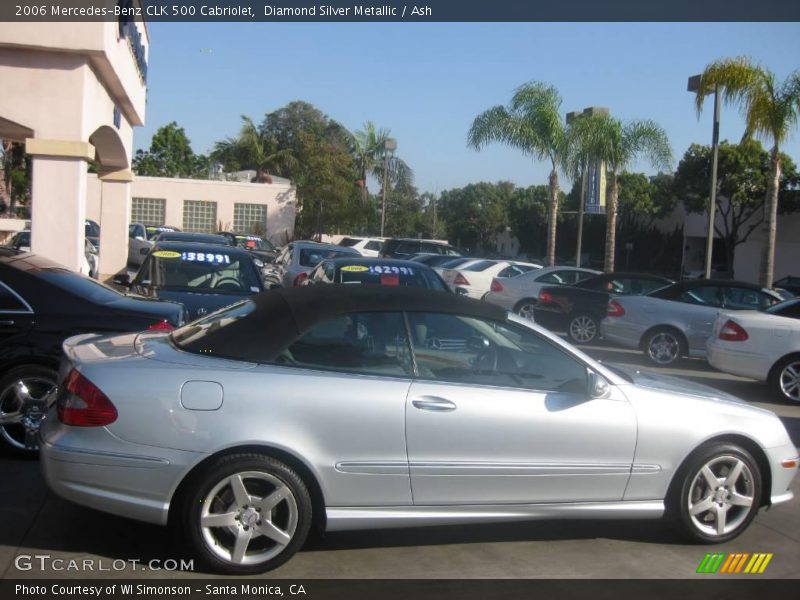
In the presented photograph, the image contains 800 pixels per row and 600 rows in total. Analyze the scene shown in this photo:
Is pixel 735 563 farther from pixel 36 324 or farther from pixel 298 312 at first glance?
pixel 36 324

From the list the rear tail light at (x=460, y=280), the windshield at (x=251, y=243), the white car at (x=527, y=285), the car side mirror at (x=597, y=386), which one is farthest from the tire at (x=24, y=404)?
the windshield at (x=251, y=243)

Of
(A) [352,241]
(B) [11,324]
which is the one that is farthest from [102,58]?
(A) [352,241]

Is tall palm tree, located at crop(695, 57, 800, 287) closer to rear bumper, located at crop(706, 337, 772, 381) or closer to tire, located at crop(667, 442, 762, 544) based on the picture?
rear bumper, located at crop(706, 337, 772, 381)

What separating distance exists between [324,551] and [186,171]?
195 ft

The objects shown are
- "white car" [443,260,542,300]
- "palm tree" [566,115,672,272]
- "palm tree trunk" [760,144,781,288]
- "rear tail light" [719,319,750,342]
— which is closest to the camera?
"rear tail light" [719,319,750,342]

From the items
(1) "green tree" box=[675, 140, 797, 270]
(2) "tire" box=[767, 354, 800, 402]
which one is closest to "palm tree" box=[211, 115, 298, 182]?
(1) "green tree" box=[675, 140, 797, 270]

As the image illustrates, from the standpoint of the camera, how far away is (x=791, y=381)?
10.8m

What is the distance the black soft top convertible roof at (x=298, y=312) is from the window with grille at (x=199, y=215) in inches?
1595

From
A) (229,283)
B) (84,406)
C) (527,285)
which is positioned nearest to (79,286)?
(84,406)

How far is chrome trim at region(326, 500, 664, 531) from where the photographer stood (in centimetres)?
476

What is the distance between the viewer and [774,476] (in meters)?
5.53

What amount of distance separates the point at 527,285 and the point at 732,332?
7213mm

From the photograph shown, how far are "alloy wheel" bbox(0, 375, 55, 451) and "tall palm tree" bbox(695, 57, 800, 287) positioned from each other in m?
18.0

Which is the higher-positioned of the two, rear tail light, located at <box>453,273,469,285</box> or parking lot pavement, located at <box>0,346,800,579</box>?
rear tail light, located at <box>453,273,469,285</box>
